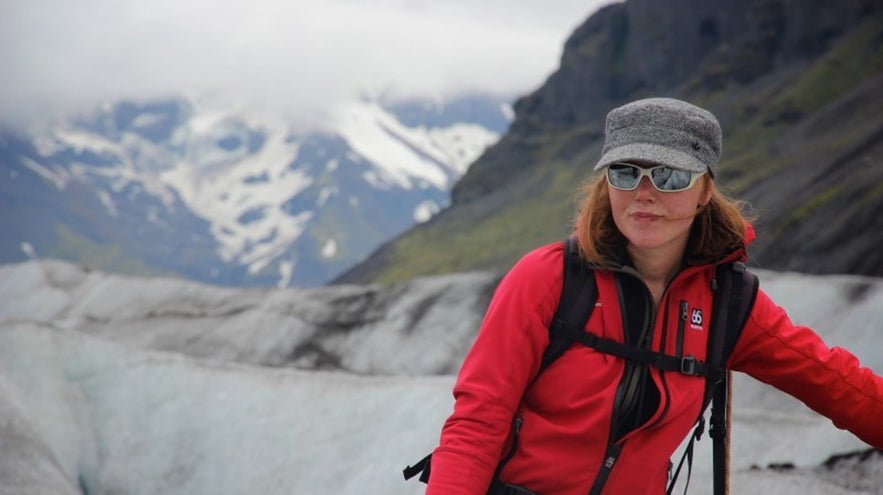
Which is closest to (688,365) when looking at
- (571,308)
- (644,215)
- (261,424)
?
(571,308)

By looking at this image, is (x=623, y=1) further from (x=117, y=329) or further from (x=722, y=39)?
(x=117, y=329)

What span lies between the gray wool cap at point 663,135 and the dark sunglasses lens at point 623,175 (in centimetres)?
5

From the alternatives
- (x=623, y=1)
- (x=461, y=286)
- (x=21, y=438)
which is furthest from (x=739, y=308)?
(x=623, y=1)

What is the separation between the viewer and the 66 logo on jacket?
4318mm

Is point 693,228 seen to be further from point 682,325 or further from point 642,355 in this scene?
point 642,355

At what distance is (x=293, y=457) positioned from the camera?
10461 mm

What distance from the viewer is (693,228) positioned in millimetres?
4562

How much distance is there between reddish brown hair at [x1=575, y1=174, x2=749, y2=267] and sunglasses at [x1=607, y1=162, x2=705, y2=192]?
0.28 meters

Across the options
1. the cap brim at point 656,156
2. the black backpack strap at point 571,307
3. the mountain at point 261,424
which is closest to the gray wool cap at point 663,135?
the cap brim at point 656,156

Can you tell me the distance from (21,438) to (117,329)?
1865 cm

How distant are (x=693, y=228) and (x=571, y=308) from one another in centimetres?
94

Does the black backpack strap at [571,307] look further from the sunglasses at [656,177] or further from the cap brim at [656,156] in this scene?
the cap brim at [656,156]

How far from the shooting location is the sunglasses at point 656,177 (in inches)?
159

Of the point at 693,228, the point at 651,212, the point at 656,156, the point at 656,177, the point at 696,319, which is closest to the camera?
the point at 656,156
